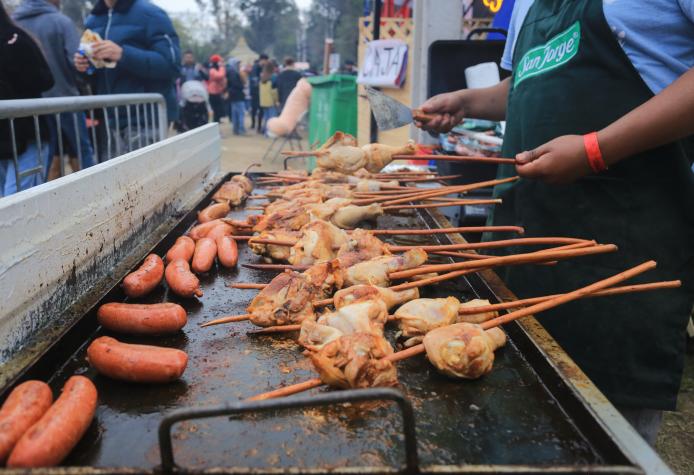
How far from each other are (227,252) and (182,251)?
0.82ft

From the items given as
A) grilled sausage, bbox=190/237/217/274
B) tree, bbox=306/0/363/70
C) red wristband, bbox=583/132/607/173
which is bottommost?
grilled sausage, bbox=190/237/217/274

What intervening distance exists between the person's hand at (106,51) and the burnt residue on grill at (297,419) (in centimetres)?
466

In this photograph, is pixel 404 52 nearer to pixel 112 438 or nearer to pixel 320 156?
pixel 320 156

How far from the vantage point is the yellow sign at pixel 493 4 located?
7485 mm

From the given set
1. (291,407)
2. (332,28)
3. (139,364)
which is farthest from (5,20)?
(332,28)

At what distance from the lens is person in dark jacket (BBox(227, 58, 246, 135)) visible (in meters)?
19.8

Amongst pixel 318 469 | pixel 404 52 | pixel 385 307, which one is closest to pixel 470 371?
pixel 385 307

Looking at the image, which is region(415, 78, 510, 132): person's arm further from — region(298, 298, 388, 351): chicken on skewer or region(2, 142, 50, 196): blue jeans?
region(2, 142, 50, 196): blue jeans

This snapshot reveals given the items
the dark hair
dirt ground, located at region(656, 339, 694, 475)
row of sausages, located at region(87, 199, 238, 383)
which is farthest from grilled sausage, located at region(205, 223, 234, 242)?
dirt ground, located at region(656, 339, 694, 475)

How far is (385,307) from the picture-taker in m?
2.08

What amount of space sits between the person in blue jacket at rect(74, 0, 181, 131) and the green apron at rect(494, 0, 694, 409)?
4.96 metres

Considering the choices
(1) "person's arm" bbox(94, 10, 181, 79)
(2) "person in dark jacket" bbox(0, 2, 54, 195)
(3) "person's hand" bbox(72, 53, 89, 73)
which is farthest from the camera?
(1) "person's arm" bbox(94, 10, 181, 79)

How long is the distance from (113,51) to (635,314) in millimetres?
5837

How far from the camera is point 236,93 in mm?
20344
